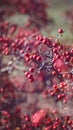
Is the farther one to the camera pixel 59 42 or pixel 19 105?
pixel 19 105

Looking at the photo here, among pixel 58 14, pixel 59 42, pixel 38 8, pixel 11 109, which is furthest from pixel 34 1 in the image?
pixel 58 14

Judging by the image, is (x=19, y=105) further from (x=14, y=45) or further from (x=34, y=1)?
(x=34, y=1)

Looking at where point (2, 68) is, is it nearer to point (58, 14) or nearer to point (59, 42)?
point (59, 42)

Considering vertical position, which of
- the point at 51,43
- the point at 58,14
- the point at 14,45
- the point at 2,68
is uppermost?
the point at 51,43

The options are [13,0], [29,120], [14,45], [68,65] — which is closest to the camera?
[68,65]

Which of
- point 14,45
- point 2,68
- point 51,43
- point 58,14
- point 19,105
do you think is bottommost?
point 58,14

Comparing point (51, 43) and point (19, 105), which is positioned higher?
point (51, 43)

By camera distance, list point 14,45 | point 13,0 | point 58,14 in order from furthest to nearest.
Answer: point 58,14 → point 13,0 → point 14,45

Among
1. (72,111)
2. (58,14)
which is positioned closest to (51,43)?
(72,111)

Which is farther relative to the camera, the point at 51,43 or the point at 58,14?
the point at 58,14
